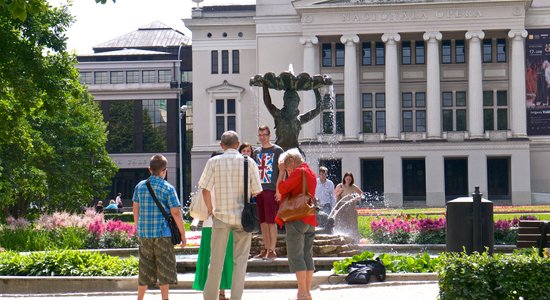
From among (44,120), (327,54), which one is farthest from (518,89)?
(44,120)

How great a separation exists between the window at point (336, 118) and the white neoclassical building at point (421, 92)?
0.31ft

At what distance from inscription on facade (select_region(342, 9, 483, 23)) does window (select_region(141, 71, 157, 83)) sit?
2220 cm

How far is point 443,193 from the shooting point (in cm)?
7838

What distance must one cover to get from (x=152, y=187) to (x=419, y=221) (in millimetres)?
16112

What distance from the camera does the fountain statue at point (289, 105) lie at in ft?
68.3

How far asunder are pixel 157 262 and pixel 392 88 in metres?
66.2

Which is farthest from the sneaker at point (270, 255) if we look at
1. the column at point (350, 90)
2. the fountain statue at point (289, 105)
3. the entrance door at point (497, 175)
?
the entrance door at point (497, 175)

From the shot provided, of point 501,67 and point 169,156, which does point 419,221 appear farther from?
point 169,156

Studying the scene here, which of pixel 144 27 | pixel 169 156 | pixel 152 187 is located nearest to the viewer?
pixel 152 187

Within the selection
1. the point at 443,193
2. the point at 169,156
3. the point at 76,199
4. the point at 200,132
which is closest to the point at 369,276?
the point at 76,199

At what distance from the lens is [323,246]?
19922 mm

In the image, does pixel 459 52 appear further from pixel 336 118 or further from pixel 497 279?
pixel 497 279

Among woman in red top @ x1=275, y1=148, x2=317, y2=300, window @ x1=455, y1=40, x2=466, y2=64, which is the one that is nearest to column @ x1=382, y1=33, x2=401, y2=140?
window @ x1=455, y1=40, x2=466, y2=64

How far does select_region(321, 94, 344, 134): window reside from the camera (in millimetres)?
78625
